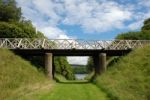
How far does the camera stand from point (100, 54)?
51594 mm

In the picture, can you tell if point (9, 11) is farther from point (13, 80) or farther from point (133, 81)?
point (133, 81)

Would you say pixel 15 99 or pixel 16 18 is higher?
pixel 16 18

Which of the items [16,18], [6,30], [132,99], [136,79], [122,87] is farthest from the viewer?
[16,18]

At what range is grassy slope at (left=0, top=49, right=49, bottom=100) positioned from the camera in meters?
23.7

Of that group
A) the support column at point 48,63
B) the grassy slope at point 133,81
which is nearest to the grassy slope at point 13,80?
the grassy slope at point 133,81

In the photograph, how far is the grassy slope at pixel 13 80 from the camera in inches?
933

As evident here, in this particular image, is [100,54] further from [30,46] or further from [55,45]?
[30,46]

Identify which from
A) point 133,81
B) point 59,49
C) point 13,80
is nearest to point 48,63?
point 59,49

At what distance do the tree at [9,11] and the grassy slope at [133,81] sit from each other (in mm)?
44033

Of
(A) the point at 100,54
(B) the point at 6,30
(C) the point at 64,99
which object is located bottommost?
(C) the point at 64,99

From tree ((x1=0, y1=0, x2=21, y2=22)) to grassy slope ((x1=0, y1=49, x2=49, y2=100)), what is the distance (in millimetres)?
40353

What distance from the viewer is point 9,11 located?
274 ft

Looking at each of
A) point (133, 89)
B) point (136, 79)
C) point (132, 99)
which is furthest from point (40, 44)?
point (132, 99)

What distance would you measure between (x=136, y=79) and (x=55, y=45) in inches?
923
